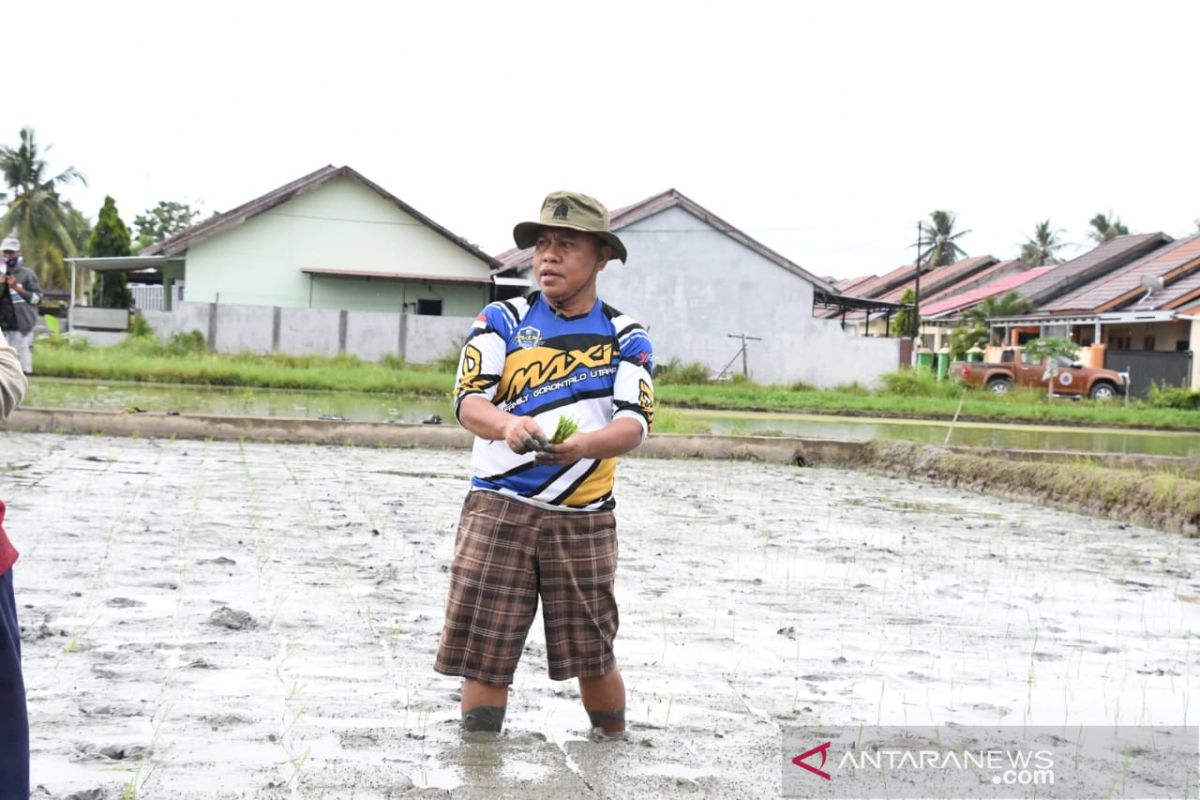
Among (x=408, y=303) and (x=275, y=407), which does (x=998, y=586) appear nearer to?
(x=275, y=407)

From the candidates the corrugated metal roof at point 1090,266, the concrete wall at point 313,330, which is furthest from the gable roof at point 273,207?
the corrugated metal roof at point 1090,266

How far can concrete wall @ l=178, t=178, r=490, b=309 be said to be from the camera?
31172mm

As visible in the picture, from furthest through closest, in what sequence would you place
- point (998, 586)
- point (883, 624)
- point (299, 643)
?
point (998, 586), point (883, 624), point (299, 643)

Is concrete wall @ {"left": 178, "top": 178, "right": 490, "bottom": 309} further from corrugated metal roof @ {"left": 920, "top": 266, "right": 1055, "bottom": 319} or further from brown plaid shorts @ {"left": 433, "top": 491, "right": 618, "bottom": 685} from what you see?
brown plaid shorts @ {"left": 433, "top": 491, "right": 618, "bottom": 685}

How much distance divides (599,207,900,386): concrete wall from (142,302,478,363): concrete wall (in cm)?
510

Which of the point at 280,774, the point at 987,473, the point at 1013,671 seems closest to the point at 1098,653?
the point at 1013,671

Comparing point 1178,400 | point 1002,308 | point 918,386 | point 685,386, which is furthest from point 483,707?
point 1002,308

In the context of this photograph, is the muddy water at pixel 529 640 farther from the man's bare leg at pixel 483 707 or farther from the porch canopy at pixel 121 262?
the porch canopy at pixel 121 262

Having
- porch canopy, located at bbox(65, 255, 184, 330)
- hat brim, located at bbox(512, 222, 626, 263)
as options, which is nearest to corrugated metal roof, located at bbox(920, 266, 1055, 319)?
porch canopy, located at bbox(65, 255, 184, 330)

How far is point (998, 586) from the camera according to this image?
600 centimetres

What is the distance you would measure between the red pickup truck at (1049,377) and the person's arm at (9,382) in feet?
97.1

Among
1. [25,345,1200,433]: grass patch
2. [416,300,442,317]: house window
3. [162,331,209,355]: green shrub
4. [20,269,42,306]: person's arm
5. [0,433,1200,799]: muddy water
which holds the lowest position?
[0,433,1200,799]: muddy water

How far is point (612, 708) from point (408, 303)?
29.9 m

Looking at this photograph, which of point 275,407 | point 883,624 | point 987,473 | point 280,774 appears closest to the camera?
point 280,774
